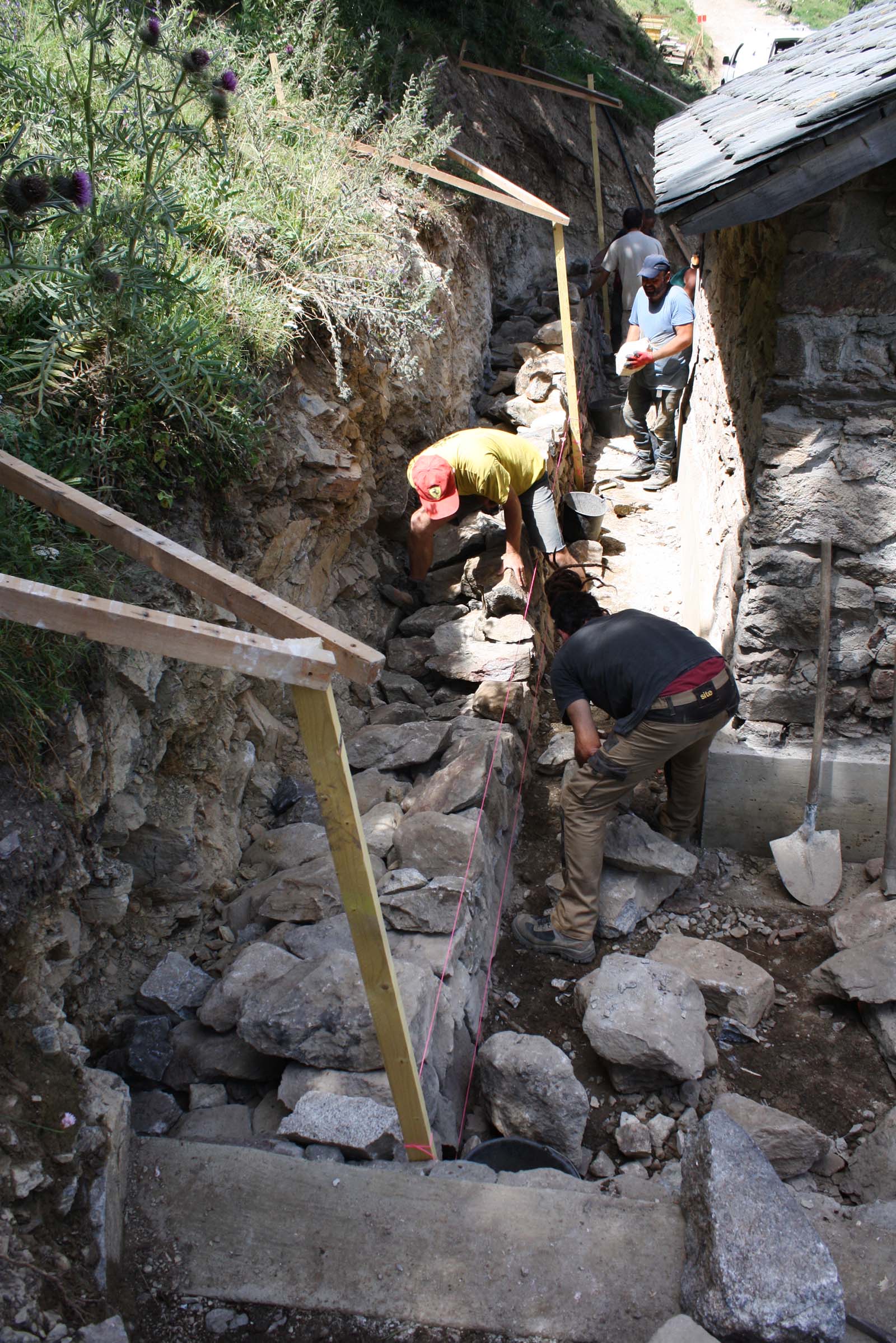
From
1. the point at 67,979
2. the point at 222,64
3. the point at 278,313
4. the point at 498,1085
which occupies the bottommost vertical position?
the point at 498,1085

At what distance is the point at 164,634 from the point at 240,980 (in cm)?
164

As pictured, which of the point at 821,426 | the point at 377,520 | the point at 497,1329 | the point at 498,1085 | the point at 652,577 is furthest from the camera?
the point at 652,577

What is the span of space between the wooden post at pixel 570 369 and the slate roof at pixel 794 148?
2.69m

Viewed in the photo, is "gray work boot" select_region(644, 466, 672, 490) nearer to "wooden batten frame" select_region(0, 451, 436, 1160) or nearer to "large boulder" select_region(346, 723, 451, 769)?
"large boulder" select_region(346, 723, 451, 769)

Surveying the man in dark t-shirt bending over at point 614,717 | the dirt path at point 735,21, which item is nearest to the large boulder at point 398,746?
the man in dark t-shirt bending over at point 614,717

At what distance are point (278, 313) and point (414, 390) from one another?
5.24 feet

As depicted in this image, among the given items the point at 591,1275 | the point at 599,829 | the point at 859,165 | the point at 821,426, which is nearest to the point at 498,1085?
the point at 591,1275

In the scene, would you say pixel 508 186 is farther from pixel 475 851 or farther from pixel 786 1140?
pixel 786 1140

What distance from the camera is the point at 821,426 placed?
3.72 m

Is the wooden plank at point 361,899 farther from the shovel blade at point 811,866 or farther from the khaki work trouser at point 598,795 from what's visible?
the shovel blade at point 811,866

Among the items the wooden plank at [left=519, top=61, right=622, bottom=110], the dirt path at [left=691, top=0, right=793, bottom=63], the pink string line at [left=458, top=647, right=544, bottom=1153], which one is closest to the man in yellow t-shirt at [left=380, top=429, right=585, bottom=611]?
the pink string line at [left=458, top=647, right=544, bottom=1153]

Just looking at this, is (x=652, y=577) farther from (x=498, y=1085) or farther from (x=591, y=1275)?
(x=591, y=1275)

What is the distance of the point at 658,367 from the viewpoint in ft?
23.8

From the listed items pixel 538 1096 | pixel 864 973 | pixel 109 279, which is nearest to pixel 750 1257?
pixel 538 1096
